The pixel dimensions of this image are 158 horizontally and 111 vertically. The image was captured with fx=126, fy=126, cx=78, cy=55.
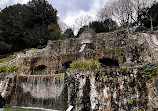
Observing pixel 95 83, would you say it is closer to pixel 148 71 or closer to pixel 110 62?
pixel 148 71

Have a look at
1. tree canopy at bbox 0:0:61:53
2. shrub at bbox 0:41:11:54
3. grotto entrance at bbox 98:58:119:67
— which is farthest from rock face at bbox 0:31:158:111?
shrub at bbox 0:41:11:54

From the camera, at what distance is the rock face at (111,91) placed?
179 inches

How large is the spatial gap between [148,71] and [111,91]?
1732 millimetres

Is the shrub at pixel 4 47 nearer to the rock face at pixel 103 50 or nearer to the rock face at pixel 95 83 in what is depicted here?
the rock face at pixel 103 50

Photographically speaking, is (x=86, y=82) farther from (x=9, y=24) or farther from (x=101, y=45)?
(x=9, y=24)

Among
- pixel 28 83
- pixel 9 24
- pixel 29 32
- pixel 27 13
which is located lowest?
pixel 28 83

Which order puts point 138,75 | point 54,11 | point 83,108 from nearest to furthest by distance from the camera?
1. point 138,75
2. point 83,108
3. point 54,11

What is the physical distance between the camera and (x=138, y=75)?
5008 millimetres

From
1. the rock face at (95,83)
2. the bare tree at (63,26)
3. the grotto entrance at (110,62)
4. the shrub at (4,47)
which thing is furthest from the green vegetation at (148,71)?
the bare tree at (63,26)

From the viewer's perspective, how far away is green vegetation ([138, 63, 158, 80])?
451cm

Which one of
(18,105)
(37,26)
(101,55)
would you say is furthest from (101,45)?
(37,26)

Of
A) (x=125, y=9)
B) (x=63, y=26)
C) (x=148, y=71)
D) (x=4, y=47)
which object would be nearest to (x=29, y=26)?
(x=4, y=47)

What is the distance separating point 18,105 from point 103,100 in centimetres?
699

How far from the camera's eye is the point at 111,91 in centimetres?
553
